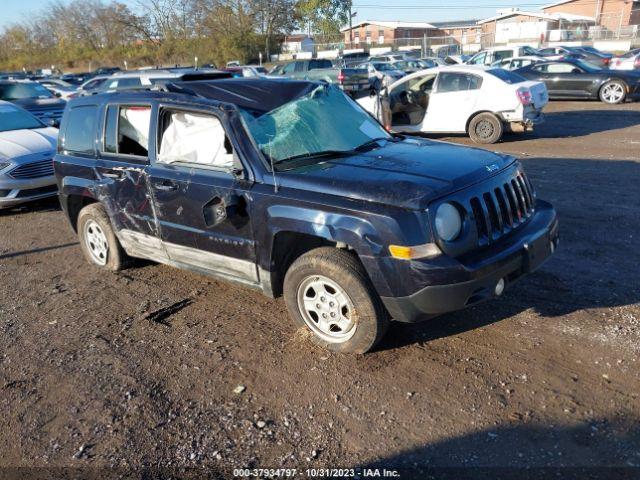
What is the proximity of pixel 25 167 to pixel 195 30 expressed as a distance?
167 feet

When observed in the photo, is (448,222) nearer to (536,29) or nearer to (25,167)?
(25,167)

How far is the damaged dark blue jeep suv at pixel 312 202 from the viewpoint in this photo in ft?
11.4

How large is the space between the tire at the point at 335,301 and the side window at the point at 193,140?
1059mm

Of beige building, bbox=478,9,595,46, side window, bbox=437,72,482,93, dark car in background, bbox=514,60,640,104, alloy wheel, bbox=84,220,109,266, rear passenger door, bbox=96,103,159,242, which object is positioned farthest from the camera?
beige building, bbox=478,9,595,46

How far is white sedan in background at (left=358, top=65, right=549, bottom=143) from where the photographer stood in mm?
11484

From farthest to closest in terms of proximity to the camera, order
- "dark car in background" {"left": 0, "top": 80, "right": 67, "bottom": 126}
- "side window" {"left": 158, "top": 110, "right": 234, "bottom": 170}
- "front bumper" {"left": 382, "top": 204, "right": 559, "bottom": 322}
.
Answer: "dark car in background" {"left": 0, "top": 80, "right": 67, "bottom": 126} < "side window" {"left": 158, "top": 110, "right": 234, "bottom": 170} < "front bumper" {"left": 382, "top": 204, "right": 559, "bottom": 322}

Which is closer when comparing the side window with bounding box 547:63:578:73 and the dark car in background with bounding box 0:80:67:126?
the dark car in background with bounding box 0:80:67:126

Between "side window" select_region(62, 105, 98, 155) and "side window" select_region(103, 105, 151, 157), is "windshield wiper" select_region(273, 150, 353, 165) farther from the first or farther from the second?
"side window" select_region(62, 105, 98, 155)

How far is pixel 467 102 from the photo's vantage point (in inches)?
468

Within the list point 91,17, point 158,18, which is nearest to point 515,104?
point 158,18

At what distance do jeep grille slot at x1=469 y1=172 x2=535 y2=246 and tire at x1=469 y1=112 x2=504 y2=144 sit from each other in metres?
7.83

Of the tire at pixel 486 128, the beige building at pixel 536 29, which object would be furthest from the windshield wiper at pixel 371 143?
the beige building at pixel 536 29

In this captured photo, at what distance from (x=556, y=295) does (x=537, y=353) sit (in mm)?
985

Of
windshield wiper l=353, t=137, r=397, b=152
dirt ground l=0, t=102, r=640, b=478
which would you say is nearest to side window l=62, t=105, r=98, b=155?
dirt ground l=0, t=102, r=640, b=478
